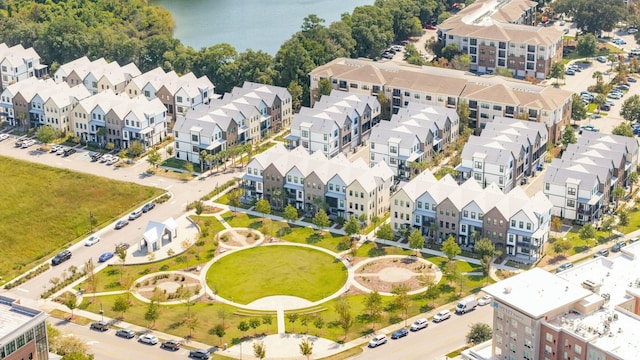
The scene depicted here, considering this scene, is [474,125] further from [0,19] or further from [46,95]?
[0,19]

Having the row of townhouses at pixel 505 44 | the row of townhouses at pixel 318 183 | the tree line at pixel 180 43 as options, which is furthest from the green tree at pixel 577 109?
the tree line at pixel 180 43

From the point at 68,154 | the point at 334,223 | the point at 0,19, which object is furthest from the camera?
the point at 0,19

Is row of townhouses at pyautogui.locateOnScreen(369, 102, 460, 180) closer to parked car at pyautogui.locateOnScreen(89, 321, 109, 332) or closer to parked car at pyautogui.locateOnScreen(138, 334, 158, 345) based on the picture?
parked car at pyautogui.locateOnScreen(138, 334, 158, 345)

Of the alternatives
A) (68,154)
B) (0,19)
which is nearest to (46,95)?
(68,154)

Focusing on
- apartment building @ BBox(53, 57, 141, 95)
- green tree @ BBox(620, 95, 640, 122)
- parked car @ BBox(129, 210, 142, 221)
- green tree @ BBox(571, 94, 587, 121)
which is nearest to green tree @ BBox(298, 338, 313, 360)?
parked car @ BBox(129, 210, 142, 221)

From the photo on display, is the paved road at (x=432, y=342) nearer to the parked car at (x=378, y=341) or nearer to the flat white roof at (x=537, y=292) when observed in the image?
the parked car at (x=378, y=341)

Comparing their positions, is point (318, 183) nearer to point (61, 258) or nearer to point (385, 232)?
point (385, 232)
